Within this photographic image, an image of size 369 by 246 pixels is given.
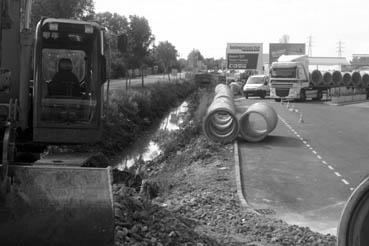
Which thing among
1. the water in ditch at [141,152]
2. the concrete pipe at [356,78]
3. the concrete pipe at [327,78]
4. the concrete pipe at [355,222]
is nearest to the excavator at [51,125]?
the concrete pipe at [355,222]

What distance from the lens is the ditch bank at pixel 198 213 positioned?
8023 mm

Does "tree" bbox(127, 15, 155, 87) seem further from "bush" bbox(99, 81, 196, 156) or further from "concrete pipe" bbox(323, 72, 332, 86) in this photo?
"concrete pipe" bbox(323, 72, 332, 86)

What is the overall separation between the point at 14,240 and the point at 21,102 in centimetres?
406

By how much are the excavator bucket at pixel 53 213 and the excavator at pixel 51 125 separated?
0.01 meters

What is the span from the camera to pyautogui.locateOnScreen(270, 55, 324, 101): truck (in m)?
44.1

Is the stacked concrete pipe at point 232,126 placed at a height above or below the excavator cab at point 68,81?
below

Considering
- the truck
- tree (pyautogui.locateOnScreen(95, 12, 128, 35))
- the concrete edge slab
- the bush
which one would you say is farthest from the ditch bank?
tree (pyautogui.locateOnScreen(95, 12, 128, 35))

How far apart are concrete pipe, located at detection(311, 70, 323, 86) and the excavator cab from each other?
125 feet

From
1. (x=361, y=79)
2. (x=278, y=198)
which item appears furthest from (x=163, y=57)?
(x=278, y=198)

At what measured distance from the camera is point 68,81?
1038 cm

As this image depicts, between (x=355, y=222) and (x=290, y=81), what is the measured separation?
40003 millimetres

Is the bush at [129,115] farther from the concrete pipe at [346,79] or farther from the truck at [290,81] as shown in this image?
the concrete pipe at [346,79]

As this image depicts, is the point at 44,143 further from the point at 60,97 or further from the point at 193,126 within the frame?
the point at 193,126

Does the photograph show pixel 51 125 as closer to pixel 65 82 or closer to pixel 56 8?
pixel 65 82
